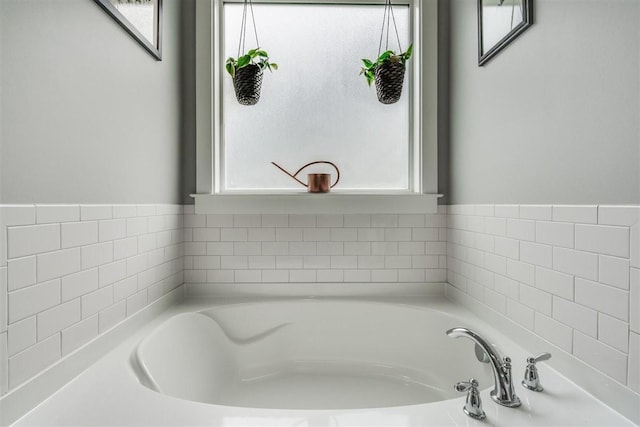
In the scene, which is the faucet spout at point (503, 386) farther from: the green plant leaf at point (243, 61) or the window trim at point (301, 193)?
the green plant leaf at point (243, 61)

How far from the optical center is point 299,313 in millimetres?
1754

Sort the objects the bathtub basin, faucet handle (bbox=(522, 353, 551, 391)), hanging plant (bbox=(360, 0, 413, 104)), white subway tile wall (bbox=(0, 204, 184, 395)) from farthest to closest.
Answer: hanging plant (bbox=(360, 0, 413, 104)) → the bathtub basin → faucet handle (bbox=(522, 353, 551, 391)) → white subway tile wall (bbox=(0, 204, 184, 395))

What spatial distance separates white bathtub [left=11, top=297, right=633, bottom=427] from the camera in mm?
799

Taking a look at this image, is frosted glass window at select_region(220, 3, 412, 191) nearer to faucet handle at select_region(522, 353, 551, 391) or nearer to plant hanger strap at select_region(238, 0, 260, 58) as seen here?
plant hanger strap at select_region(238, 0, 260, 58)

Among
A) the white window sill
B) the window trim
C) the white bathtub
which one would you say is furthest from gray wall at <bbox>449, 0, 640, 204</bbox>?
the white bathtub

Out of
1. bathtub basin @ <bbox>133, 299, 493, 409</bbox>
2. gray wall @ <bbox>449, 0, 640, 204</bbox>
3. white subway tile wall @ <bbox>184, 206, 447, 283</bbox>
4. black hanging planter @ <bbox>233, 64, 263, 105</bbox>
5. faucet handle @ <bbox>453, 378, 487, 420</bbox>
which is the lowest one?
bathtub basin @ <bbox>133, 299, 493, 409</bbox>

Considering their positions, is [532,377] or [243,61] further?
[243,61]

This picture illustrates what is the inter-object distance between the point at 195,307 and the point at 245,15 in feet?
5.14

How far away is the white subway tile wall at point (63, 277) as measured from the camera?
78 cm

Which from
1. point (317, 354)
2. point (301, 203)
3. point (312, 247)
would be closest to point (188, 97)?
point (301, 203)

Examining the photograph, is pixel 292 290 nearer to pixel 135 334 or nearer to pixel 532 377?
pixel 135 334

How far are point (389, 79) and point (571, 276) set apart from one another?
117cm

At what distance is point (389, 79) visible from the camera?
5.68 feet

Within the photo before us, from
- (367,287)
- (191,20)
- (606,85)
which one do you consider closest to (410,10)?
(191,20)
